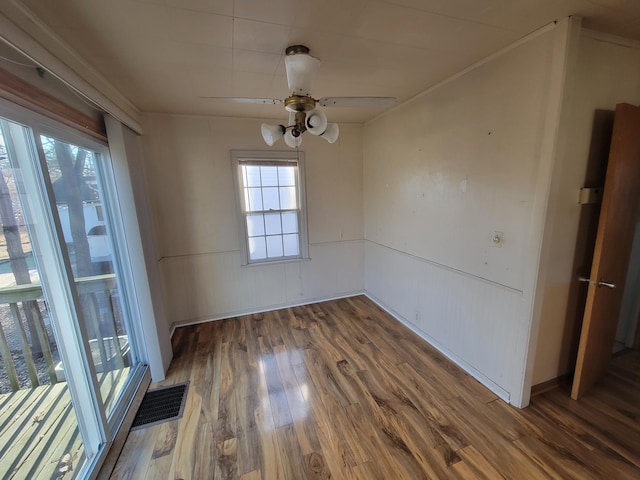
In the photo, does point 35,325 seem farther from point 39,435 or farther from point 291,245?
point 291,245

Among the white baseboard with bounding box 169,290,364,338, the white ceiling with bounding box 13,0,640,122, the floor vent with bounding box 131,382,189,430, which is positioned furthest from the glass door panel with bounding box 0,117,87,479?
the white baseboard with bounding box 169,290,364,338

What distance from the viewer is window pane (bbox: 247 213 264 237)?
3459 mm

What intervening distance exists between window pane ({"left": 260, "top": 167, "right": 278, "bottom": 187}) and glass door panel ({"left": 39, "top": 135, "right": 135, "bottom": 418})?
1.72 meters

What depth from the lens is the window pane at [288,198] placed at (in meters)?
3.54

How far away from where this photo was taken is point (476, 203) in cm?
210

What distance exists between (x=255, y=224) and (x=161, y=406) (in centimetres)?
212

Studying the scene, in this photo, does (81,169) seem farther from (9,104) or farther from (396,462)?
(396,462)

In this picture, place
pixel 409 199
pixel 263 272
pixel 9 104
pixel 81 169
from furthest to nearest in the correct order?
pixel 263 272 → pixel 409 199 → pixel 81 169 → pixel 9 104

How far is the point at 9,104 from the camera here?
115cm

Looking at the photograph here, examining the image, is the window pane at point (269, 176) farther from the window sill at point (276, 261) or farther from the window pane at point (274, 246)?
the window sill at point (276, 261)

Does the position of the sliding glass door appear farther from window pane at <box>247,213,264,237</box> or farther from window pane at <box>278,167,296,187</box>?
window pane at <box>278,167,296,187</box>

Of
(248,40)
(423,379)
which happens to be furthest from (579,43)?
(423,379)

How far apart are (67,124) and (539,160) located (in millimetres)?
2890

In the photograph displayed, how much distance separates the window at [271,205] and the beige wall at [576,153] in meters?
2.60
